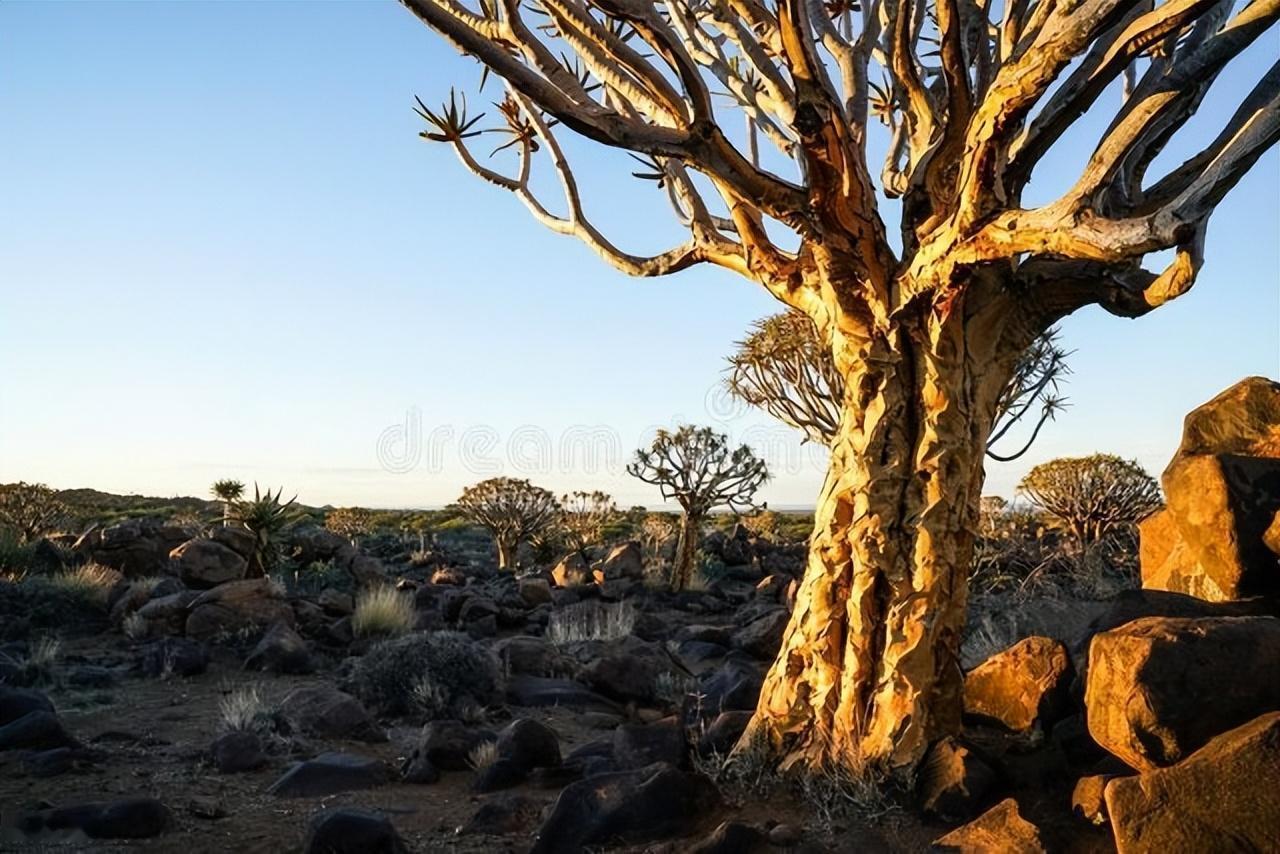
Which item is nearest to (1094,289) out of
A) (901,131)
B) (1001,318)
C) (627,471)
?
(1001,318)

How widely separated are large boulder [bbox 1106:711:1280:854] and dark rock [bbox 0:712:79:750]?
281 inches

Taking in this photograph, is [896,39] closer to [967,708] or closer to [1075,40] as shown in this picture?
[1075,40]

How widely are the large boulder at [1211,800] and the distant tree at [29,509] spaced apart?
2725 cm

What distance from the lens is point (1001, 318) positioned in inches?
227

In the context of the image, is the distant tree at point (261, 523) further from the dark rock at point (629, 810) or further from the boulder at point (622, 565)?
the dark rock at point (629, 810)

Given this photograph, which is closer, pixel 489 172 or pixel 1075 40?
pixel 1075 40

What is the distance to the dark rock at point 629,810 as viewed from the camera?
515cm

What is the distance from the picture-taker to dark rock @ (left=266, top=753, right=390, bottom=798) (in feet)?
22.1

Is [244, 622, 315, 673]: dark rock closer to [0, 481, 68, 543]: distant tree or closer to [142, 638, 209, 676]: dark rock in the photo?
[142, 638, 209, 676]: dark rock

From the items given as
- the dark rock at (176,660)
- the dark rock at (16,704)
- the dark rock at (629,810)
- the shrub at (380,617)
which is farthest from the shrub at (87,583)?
the dark rock at (629,810)

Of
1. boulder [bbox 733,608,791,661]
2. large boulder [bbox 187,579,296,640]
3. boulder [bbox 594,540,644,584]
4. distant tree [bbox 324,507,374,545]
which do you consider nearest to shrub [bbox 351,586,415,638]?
large boulder [bbox 187,579,296,640]

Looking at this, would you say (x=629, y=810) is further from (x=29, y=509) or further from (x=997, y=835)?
(x=29, y=509)

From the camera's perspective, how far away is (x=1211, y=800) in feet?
12.7

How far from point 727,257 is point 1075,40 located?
2.58m
